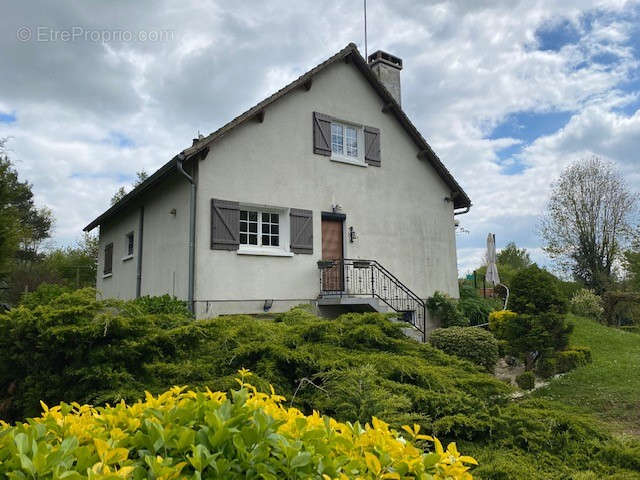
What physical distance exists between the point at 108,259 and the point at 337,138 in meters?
8.45

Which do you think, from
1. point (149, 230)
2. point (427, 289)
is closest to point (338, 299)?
point (427, 289)

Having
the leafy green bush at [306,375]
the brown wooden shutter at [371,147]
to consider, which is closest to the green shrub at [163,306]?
the leafy green bush at [306,375]

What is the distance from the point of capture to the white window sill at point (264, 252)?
10016 millimetres

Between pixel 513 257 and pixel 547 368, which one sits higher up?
pixel 513 257

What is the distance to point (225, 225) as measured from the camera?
32.3 ft

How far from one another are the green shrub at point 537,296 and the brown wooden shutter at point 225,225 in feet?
18.2

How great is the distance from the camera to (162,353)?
147 inches

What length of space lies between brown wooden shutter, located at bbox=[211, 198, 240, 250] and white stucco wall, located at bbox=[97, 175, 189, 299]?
628 mm

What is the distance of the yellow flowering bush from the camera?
1.30m

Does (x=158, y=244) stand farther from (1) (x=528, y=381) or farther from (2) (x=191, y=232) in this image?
(1) (x=528, y=381)

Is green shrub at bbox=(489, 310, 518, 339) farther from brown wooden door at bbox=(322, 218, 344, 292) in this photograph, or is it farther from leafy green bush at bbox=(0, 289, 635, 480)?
leafy green bush at bbox=(0, 289, 635, 480)

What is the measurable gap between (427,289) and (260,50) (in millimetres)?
7530

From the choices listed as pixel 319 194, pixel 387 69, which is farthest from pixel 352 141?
pixel 387 69

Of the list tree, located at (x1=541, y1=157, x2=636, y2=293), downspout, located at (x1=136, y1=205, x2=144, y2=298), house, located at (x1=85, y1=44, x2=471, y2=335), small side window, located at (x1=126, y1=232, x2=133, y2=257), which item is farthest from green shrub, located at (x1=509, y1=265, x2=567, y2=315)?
tree, located at (x1=541, y1=157, x2=636, y2=293)
